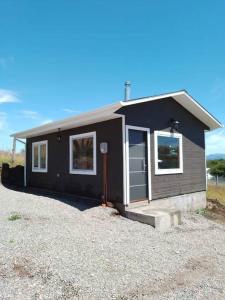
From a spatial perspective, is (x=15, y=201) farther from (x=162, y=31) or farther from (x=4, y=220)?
(x=162, y=31)

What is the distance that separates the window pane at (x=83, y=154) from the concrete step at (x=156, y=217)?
7.02 feet

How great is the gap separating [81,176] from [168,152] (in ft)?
9.54

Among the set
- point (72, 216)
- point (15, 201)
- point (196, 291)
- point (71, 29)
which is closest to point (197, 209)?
point (72, 216)

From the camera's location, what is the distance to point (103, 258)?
14.9ft

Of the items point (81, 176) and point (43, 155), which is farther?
point (43, 155)

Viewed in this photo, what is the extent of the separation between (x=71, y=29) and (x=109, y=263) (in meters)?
8.61

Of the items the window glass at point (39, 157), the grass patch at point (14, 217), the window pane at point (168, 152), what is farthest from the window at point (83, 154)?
the grass patch at point (14, 217)

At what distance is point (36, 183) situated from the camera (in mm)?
11828

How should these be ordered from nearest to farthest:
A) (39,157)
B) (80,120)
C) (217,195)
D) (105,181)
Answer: (105,181) < (80,120) < (39,157) < (217,195)

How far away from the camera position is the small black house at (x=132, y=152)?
771 centimetres

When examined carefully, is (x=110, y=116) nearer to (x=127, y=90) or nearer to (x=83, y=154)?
(x=83, y=154)

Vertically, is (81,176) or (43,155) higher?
(43,155)

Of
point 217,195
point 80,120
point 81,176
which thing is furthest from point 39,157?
point 217,195

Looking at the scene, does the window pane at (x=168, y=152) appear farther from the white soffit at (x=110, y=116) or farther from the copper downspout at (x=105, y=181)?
the copper downspout at (x=105, y=181)
